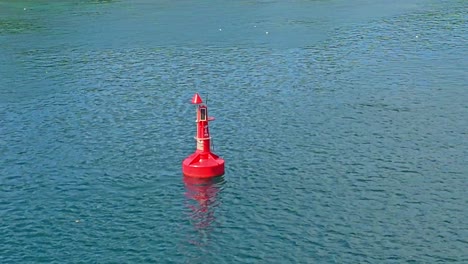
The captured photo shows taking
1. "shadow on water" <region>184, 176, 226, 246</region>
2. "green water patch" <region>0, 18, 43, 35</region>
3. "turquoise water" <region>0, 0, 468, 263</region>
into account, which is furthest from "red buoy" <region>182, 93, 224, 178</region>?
"green water patch" <region>0, 18, 43, 35</region>

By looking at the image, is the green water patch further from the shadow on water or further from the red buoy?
the shadow on water

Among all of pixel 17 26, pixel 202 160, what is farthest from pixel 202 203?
pixel 17 26

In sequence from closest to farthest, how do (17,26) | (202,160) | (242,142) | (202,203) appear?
(202,203) < (202,160) < (242,142) < (17,26)

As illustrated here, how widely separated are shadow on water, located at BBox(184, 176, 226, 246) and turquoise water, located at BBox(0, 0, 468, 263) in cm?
12

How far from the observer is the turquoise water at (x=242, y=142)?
1690 inches

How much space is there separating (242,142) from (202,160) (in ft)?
26.3

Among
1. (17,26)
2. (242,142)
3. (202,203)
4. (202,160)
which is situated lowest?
(202,203)

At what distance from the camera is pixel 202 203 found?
1877 inches

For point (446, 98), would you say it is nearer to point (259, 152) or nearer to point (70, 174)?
point (259, 152)

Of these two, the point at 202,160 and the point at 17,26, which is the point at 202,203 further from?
the point at 17,26

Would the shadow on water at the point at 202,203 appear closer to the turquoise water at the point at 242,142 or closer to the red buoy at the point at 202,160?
the turquoise water at the point at 242,142

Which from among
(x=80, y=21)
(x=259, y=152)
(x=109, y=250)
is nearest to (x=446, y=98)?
(x=259, y=152)

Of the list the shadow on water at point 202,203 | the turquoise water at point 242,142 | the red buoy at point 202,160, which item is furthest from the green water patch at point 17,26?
the shadow on water at point 202,203

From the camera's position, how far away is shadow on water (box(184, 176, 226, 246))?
4391cm
